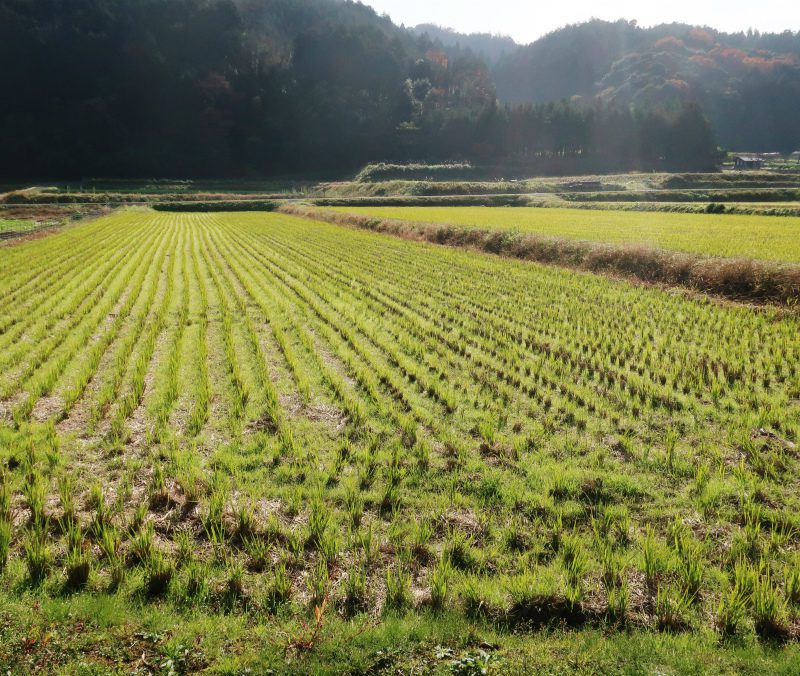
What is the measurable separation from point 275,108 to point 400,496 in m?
105

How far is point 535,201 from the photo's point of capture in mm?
44281

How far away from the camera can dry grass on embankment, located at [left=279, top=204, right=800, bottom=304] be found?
452 inches

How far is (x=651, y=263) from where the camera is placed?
1441 centimetres

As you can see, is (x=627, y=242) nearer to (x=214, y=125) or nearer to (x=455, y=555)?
(x=455, y=555)

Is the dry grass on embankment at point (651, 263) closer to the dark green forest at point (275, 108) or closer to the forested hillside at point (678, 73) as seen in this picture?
the dark green forest at point (275, 108)

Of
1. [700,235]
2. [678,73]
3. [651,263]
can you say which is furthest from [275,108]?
[678,73]

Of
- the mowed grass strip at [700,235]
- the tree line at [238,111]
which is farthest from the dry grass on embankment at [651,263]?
the tree line at [238,111]

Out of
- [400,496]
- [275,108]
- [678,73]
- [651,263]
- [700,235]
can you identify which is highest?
[678,73]

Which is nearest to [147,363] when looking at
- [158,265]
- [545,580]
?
[545,580]

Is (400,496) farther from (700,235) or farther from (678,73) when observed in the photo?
(678,73)

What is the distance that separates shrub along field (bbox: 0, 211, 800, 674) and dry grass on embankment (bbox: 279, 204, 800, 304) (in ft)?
8.91

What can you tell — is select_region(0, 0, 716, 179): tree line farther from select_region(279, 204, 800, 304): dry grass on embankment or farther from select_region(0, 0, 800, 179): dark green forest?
select_region(279, 204, 800, 304): dry grass on embankment

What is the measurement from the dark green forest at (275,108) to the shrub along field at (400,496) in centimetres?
8121

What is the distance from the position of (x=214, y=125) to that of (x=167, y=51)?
20.8 metres
